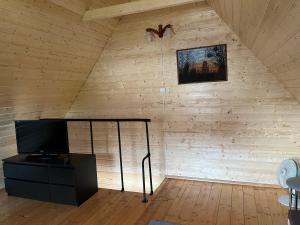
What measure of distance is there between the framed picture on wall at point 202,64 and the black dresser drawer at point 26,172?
7.70 ft

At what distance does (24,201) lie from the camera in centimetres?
352

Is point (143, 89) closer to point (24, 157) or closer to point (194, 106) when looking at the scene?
point (194, 106)

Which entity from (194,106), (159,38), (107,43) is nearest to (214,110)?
(194,106)

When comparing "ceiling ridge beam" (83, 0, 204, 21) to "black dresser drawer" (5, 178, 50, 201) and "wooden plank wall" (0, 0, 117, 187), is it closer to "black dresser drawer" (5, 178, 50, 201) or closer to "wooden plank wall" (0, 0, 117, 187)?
"wooden plank wall" (0, 0, 117, 187)

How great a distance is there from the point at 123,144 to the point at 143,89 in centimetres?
108

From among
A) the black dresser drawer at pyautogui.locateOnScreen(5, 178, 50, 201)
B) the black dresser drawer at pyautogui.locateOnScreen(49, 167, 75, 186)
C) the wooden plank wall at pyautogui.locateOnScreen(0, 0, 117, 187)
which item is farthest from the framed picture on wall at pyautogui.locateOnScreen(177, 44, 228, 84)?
the black dresser drawer at pyautogui.locateOnScreen(5, 178, 50, 201)

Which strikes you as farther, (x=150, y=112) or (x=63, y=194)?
(x=150, y=112)

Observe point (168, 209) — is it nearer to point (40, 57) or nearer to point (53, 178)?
point (53, 178)

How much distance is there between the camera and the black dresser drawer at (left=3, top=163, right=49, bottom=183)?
3.41m

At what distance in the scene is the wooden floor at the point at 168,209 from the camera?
2877 mm

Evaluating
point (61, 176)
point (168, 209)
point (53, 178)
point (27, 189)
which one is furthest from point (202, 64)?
point (27, 189)

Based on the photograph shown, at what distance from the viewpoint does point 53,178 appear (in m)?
3.35

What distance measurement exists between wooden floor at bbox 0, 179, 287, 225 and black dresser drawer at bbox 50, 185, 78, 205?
3.0 inches

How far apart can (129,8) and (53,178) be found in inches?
93.2
